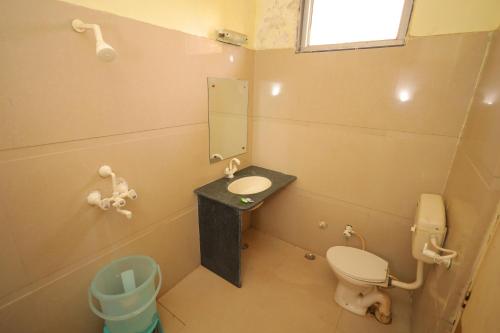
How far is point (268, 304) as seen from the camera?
1696 mm

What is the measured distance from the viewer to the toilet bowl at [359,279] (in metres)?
1.51

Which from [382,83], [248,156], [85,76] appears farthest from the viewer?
[248,156]

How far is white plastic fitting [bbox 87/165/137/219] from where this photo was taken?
3.71 ft

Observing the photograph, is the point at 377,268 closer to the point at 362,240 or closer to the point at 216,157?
the point at 362,240

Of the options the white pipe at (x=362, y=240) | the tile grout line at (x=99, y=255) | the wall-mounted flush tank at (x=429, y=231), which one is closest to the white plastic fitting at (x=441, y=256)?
Answer: the wall-mounted flush tank at (x=429, y=231)

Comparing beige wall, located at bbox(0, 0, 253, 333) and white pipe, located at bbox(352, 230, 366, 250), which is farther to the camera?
white pipe, located at bbox(352, 230, 366, 250)

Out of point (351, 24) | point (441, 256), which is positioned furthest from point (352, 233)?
point (351, 24)

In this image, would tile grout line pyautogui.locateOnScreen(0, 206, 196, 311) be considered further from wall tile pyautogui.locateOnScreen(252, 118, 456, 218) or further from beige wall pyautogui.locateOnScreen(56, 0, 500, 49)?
beige wall pyautogui.locateOnScreen(56, 0, 500, 49)

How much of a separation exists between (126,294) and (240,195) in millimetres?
924

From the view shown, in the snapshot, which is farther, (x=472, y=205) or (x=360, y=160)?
(x=360, y=160)

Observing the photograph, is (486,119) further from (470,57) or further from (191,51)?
(191,51)

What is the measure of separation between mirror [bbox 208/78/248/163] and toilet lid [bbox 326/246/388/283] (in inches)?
47.2

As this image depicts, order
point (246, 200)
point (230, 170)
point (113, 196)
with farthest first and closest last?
point (230, 170) < point (246, 200) < point (113, 196)

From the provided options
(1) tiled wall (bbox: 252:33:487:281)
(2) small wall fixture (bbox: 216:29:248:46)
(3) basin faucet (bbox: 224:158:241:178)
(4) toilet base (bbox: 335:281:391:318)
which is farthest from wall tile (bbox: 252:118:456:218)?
(2) small wall fixture (bbox: 216:29:248:46)
